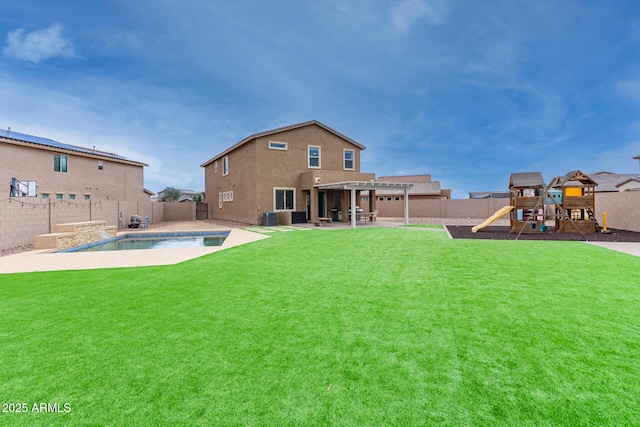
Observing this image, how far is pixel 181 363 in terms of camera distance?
273 centimetres

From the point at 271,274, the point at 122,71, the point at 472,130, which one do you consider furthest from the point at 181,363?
the point at 472,130

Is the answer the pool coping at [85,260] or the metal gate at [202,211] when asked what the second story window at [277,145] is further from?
the metal gate at [202,211]

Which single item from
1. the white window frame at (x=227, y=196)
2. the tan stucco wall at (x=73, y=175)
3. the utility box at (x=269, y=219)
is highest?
the tan stucco wall at (x=73, y=175)

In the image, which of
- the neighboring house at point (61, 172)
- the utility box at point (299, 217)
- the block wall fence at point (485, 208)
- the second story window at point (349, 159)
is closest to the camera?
the block wall fence at point (485, 208)

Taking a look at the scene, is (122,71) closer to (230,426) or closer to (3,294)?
(3,294)

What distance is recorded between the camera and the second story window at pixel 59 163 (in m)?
20.8

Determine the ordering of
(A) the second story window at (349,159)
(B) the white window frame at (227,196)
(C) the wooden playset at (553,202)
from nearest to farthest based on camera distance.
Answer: (C) the wooden playset at (553,202) → (A) the second story window at (349,159) → (B) the white window frame at (227,196)

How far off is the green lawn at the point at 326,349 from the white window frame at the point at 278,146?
15.3 meters

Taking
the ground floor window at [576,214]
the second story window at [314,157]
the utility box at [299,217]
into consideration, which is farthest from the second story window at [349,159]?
the ground floor window at [576,214]

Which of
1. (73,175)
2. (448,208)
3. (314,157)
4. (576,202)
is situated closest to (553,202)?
(576,202)

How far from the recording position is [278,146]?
20.2 metres

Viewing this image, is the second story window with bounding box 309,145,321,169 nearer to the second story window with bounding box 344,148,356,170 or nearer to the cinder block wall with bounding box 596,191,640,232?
the second story window with bounding box 344,148,356,170

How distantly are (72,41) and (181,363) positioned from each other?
24540 mm

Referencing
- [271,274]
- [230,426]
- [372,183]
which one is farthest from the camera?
[372,183]
